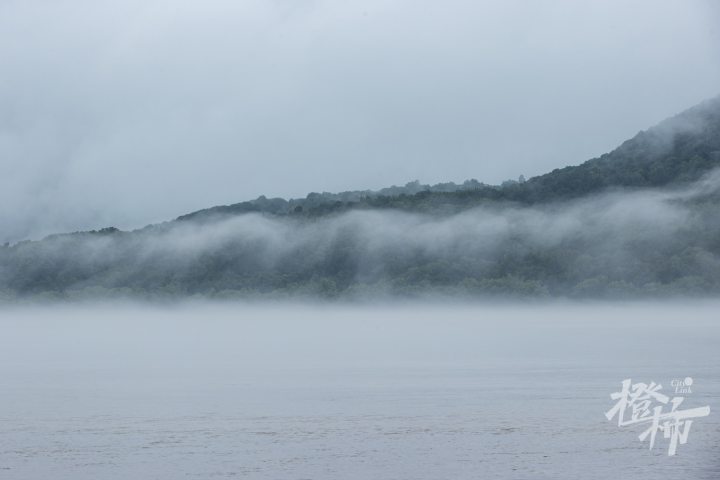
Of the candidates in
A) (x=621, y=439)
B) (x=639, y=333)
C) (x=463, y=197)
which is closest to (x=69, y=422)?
(x=621, y=439)

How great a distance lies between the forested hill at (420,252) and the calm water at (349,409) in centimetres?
5136

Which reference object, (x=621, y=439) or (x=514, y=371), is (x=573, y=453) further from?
(x=514, y=371)
